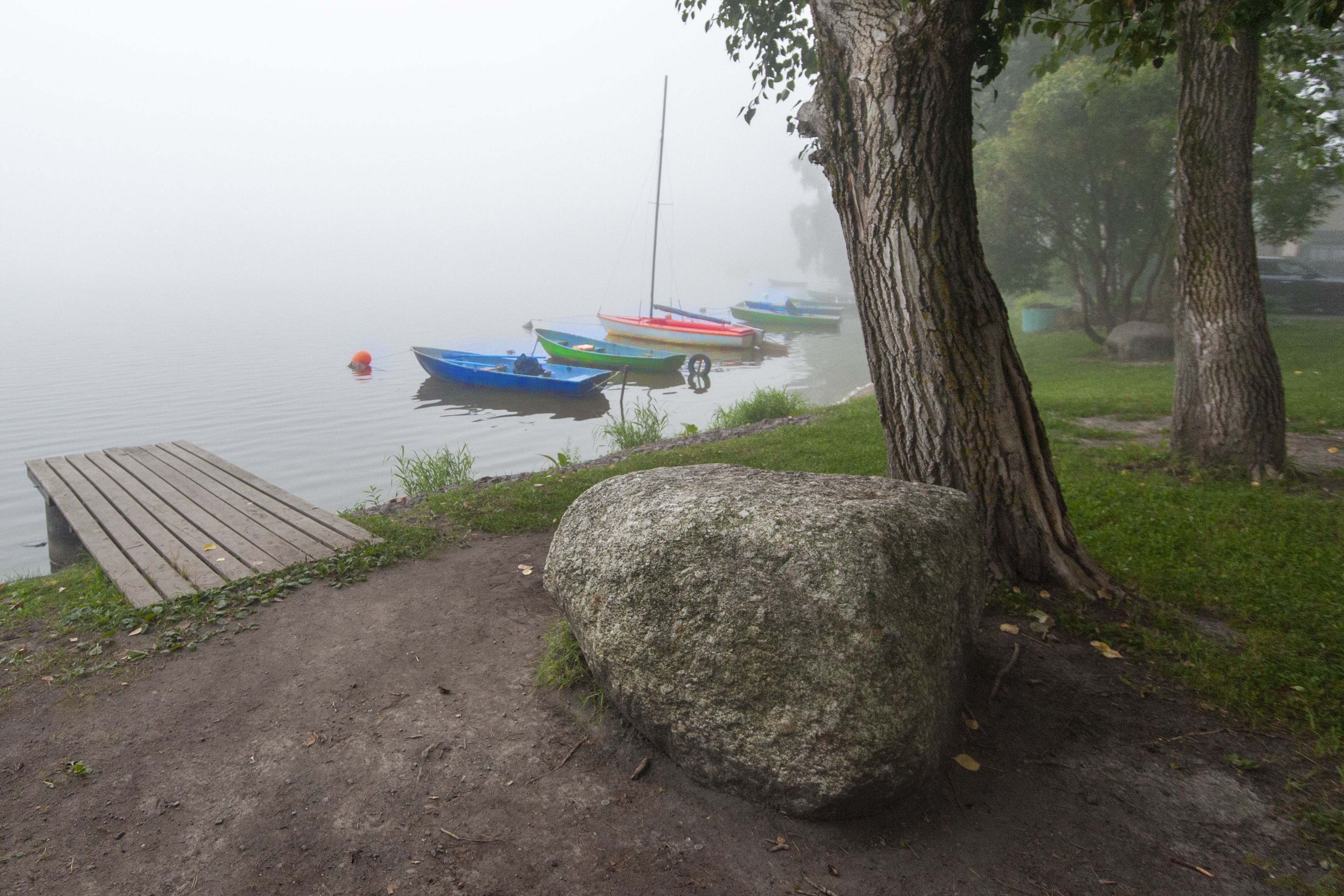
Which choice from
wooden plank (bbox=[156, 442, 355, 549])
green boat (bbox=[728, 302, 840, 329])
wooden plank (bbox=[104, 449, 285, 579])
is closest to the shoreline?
wooden plank (bbox=[156, 442, 355, 549])

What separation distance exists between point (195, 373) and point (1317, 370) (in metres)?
30.3

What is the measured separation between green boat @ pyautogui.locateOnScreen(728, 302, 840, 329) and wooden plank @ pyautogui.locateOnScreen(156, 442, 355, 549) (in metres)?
40.7

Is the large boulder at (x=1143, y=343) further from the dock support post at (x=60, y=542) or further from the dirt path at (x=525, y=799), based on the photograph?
the dock support post at (x=60, y=542)

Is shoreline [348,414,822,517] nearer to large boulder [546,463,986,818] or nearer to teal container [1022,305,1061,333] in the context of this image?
large boulder [546,463,986,818]

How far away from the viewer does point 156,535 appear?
6.42 metres

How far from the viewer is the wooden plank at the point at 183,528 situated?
566 centimetres

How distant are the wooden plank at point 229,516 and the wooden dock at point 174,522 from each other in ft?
0.04

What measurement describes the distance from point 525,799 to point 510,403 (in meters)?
19.1

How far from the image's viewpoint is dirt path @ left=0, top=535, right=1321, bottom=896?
2.84m

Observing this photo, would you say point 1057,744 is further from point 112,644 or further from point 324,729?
point 112,644

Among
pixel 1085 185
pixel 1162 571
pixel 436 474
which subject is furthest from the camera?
pixel 1085 185

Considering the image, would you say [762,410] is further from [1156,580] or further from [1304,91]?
[1304,91]

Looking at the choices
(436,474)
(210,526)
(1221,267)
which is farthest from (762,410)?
(210,526)

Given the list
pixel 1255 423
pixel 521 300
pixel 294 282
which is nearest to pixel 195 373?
pixel 1255 423
